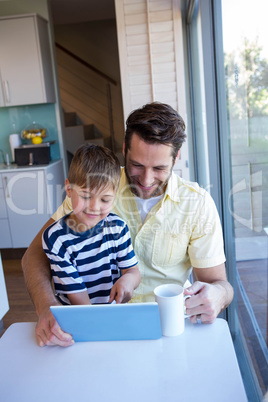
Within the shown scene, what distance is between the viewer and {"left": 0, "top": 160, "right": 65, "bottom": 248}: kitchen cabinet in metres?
4.01

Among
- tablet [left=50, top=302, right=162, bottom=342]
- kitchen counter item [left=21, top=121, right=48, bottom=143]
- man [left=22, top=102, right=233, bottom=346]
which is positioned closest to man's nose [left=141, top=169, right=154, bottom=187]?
man [left=22, top=102, right=233, bottom=346]

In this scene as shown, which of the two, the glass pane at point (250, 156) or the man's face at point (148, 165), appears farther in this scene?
the man's face at point (148, 165)

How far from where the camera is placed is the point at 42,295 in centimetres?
118

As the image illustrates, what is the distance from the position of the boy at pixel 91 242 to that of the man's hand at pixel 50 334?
14 cm

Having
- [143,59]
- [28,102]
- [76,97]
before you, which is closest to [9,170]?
[28,102]

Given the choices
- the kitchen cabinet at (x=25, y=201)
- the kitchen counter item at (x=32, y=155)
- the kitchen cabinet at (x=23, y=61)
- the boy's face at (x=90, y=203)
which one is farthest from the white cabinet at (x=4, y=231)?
the boy's face at (x=90, y=203)

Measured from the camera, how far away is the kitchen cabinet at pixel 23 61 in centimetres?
411

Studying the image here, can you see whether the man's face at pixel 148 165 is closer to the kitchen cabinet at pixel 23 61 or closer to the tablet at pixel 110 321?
the tablet at pixel 110 321

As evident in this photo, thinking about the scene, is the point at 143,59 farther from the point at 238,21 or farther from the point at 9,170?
the point at 238,21

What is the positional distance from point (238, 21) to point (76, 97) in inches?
214

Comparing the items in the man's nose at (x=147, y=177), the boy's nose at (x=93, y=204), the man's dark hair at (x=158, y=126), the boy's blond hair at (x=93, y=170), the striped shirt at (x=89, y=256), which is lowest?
the striped shirt at (x=89, y=256)

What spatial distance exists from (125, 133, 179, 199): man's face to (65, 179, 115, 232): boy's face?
0.24 meters

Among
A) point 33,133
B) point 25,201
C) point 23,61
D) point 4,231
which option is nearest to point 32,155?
point 33,133

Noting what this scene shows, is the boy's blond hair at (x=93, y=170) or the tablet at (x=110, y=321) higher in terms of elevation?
the boy's blond hair at (x=93, y=170)
